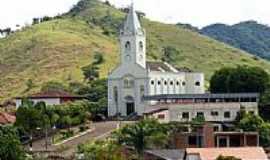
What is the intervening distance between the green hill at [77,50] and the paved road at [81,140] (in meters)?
43.8

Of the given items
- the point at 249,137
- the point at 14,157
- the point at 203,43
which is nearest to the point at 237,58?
the point at 203,43

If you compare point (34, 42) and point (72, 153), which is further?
point (34, 42)

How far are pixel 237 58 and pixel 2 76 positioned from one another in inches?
1681

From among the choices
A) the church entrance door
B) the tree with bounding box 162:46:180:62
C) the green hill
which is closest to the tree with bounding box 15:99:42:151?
the church entrance door

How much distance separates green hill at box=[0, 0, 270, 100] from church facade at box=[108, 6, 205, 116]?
30.0m

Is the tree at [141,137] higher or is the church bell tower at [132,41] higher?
the church bell tower at [132,41]

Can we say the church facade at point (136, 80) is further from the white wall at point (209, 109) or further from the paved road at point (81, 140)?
the paved road at point (81, 140)

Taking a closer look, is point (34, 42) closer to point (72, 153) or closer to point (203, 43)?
point (203, 43)

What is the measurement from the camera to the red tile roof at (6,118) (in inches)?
3687

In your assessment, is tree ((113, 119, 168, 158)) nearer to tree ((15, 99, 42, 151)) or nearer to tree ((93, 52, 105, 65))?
tree ((15, 99, 42, 151))

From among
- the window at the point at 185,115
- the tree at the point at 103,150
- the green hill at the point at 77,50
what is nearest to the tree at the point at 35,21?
the green hill at the point at 77,50

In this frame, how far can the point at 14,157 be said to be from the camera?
64312 millimetres

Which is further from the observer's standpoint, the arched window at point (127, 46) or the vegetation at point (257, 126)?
the arched window at point (127, 46)

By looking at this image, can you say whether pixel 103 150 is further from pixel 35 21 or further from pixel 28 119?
pixel 35 21
